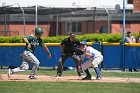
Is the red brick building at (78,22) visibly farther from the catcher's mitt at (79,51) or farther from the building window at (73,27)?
the catcher's mitt at (79,51)

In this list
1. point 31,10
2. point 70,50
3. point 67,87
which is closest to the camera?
point 67,87

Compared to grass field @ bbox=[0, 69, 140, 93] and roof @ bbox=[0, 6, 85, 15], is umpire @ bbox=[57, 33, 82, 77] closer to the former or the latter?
grass field @ bbox=[0, 69, 140, 93]

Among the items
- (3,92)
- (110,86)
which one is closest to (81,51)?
(110,86)

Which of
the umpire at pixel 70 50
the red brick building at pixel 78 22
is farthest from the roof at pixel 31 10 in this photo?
the umpire at pixel 70 50

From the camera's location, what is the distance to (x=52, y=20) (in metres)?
37.8

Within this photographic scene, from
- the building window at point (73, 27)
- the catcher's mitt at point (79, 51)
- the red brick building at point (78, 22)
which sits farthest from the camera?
the building window at point (73, 27)

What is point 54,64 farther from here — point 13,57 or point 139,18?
point 139,18

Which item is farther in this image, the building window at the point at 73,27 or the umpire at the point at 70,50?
the building window at the point at 73,27

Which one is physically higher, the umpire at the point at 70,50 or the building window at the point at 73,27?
the building window at the point at 73,27

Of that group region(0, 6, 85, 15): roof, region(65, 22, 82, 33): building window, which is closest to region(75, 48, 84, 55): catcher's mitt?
region(0, 6, 85, 15): roof

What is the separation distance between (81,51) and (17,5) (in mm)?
18592

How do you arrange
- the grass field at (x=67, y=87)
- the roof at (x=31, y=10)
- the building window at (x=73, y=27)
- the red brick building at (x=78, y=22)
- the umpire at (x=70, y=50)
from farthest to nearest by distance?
the building window at (x=73, y=27) → the red brick building at (x=78, y=22) → the roof at (x=31, y=10) → the umpire at (x=70, y=50) → the grass field at (x=67, y=87)

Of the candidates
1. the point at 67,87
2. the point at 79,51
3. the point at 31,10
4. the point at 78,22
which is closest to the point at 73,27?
the point at 78,22

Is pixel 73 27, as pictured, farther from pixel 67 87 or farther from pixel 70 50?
pixel 67 87
